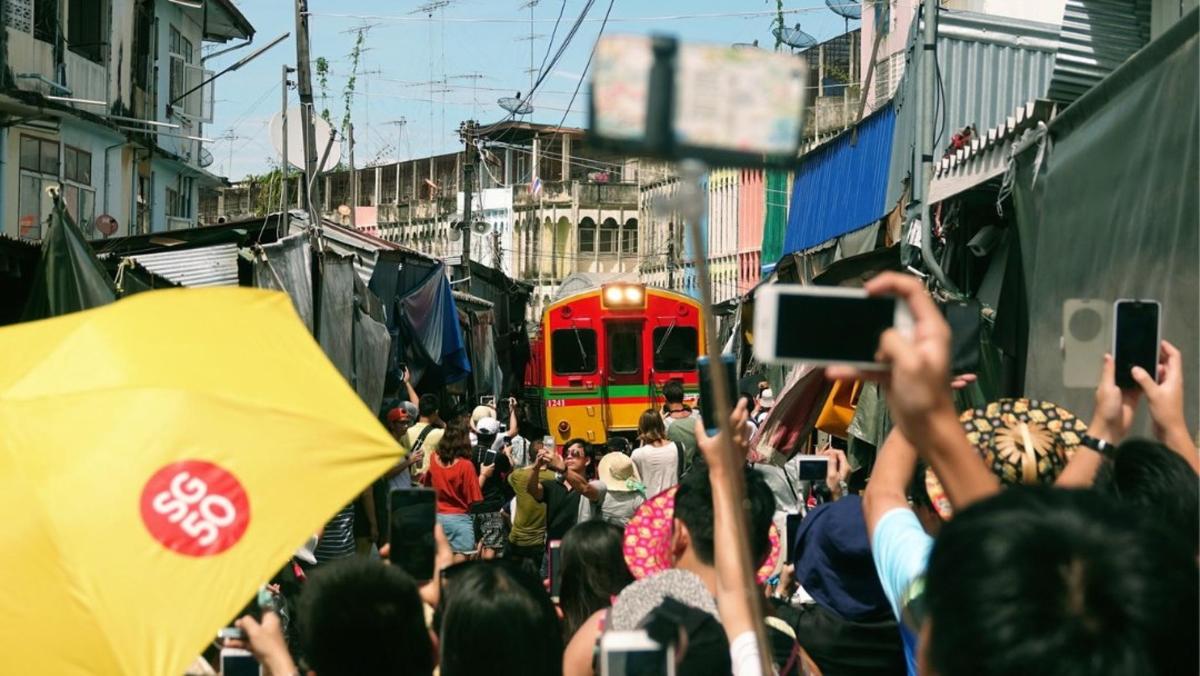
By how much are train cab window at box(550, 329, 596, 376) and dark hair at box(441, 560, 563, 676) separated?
18351mm

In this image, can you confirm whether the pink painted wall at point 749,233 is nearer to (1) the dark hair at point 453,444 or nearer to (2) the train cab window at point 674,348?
(2) the train cab window at point 674,348

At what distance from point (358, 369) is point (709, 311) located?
1091cm

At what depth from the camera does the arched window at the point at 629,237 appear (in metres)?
65.4

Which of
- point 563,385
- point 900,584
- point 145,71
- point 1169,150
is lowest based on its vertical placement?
point 563,385

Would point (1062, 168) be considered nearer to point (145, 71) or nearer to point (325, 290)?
point (325, 290)

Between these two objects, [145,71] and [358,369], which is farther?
[145,71]

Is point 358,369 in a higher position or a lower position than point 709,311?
lower

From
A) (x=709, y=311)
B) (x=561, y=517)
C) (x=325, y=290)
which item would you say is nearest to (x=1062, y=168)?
(x=561, y=517)

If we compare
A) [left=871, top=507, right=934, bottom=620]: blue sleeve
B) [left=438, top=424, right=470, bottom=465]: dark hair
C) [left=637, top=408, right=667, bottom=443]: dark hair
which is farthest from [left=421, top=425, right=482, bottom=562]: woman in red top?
[left=871, top=507, right=934, bottom=620]: blue sleeve

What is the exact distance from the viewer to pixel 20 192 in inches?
756

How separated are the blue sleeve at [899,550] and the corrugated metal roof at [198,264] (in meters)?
9.34

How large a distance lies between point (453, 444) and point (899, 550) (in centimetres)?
774

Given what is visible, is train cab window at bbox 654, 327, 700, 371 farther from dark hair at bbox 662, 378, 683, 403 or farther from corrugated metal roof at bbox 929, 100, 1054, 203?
corrugated metal roof at bbox 929, 100, 1054, 203

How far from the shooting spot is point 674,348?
2188 cm
